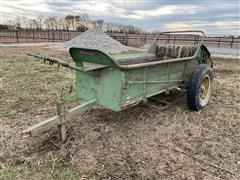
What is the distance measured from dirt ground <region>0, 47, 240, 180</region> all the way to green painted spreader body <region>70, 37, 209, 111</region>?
0.56 metres

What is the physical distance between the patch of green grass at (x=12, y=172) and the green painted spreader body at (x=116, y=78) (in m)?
1.29

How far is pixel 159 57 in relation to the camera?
5.34 m

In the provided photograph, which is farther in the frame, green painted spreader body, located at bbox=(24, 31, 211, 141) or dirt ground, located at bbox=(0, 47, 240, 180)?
green painted spreader body, located at bbox=(24, 31, 211, 141)

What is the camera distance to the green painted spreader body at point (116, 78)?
2985 mm

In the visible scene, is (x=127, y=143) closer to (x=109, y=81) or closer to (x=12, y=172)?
(x=109, y=81)

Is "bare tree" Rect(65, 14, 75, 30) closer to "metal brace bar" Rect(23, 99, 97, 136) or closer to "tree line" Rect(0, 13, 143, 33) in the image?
"tree line" Rect(0, 13, 143, 33)

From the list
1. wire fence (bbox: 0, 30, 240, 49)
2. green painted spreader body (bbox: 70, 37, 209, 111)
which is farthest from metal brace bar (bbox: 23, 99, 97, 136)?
wire fence (bbox: 0, 30, 240, 49)

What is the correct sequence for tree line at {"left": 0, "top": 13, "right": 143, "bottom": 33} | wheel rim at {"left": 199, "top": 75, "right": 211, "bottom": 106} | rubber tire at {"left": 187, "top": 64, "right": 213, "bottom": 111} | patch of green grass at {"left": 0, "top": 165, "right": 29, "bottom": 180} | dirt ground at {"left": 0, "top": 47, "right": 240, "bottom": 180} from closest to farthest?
patch of green grass at {"left": 0, "top": 165, "right": 29, "bottom": 180}, dirt ground at {"left": 0, "top": 47, "right": 240, "bottom": 180}, rubber tire at {"left": 187, "top": 64, "right": 213, "bottom": 111}, wheel rim at {"left": 199, "top": 75, "right": 211, "bottom": 106}, tree line at {"left": 0, "top": 13, "right": 143, "bottom": 33}

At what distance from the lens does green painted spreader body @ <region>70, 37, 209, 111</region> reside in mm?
2985

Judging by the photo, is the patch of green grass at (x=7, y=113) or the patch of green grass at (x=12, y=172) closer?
the patch of green grass at (x=12, y=172)

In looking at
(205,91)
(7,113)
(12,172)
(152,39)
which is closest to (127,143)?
(12,172)

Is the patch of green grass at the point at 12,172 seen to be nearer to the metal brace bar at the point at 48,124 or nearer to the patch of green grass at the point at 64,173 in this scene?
the patch of green grass at the point at 64,173

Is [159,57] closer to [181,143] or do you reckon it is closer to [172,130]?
[172,130]

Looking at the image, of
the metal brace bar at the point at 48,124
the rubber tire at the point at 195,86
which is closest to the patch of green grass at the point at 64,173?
the metal brace bar at the point at 48,124
